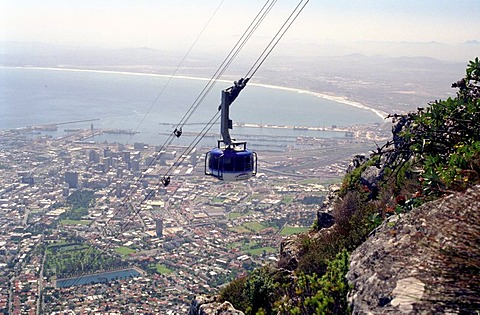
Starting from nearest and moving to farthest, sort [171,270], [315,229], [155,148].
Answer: [315,229], [171,270], [155,148]

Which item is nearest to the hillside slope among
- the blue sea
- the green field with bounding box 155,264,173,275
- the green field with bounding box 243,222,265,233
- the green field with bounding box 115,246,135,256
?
the green field with bounding box 155,264,173,275

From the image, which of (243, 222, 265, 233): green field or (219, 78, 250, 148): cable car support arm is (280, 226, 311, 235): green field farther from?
(219, 78, 250, 148): cable car support arm

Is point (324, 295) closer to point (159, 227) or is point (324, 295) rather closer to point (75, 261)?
point (75, 261)

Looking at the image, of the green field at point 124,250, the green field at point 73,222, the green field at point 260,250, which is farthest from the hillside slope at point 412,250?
the green field at point 73,222

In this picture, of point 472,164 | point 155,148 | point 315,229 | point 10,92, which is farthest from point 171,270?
point 10,92

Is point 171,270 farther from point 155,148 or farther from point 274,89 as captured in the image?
point 274,89

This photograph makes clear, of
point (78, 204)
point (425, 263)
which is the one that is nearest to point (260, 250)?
point (78, 204)
